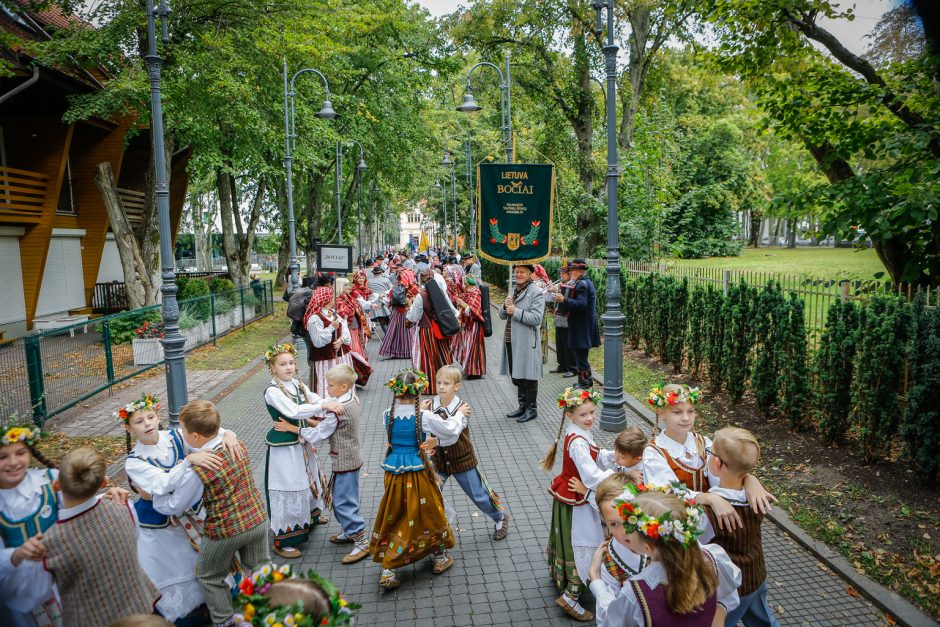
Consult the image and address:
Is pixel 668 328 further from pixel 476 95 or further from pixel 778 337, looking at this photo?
pixel 476 95

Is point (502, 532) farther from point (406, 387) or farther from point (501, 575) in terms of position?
point (406, 387)

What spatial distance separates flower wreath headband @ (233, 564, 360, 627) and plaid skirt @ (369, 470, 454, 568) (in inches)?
86.2

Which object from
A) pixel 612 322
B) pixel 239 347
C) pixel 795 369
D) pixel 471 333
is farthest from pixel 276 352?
pixel 239 347

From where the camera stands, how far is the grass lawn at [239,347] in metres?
14.4

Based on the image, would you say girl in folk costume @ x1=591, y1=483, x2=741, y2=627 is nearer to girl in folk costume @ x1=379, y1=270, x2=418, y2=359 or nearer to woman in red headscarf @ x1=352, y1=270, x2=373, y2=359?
woman in red headscarf @ x1=352, y1=270, x2=373, y2=359

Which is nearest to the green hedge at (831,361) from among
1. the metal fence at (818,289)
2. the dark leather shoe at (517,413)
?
the metal fence at (818,289)

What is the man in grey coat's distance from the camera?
358 inches

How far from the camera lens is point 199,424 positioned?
3807 mm

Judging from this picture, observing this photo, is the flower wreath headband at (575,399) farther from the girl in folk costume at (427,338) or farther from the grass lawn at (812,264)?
the grass lawn at (812,264)

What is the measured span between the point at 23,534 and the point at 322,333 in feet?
17.9

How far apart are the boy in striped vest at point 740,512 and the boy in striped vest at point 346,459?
9.43 feet

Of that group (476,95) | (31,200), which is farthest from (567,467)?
(476,95)

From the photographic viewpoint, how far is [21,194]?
1794 centimetres

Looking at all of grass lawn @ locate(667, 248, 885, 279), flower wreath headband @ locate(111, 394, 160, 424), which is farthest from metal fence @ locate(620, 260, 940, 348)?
flower wreath headband @ locate(111, 394, 160, 424)
